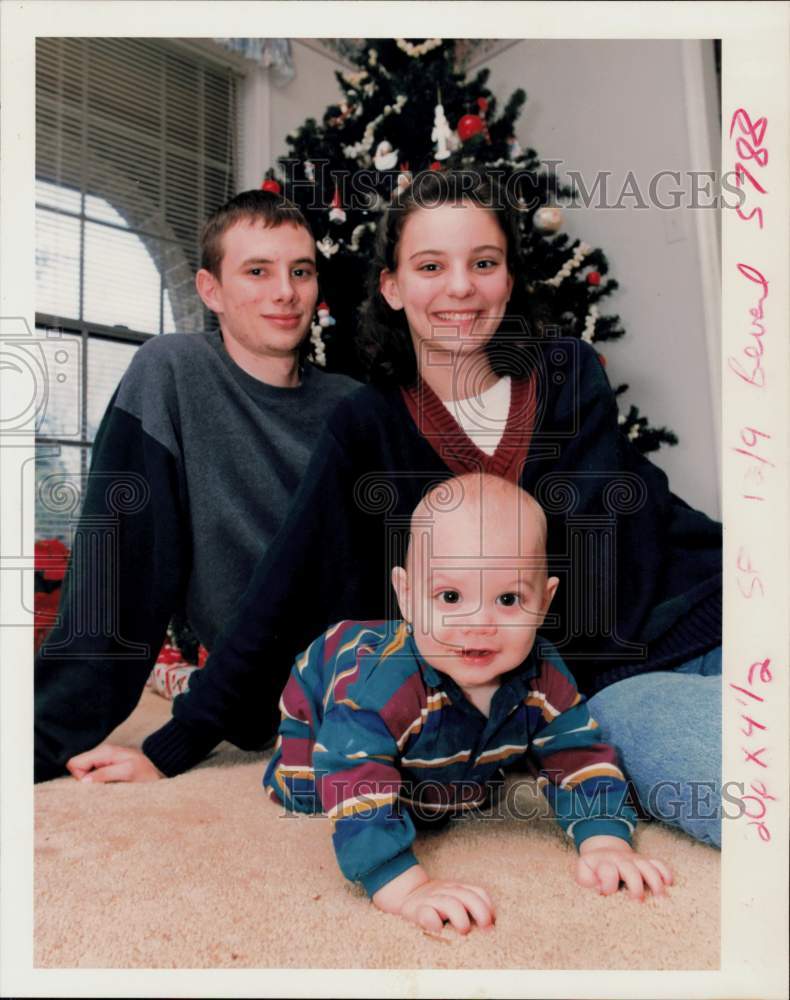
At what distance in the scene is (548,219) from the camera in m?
0.77

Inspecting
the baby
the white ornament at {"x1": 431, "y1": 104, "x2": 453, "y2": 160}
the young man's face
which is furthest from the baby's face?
the white ornament at {"x1": 431, "y1": 104, "x2": 453, "y2": 160}

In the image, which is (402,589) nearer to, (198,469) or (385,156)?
(198,469)

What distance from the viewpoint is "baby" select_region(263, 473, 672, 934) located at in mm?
656

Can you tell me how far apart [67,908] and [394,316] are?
0.66 m

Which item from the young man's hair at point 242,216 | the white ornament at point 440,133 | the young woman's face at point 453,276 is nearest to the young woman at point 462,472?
the young woman's face at point 453,276

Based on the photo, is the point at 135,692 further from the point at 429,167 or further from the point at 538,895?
the point at 429,167

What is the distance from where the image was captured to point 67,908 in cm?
62

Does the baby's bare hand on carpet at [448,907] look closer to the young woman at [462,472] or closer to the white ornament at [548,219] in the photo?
the young woman at [462,472]

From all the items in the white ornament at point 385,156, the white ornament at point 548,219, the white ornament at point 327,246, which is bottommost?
the white ornament at point 327,246

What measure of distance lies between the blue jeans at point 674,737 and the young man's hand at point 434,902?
216 mm

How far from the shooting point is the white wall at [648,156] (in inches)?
28.8

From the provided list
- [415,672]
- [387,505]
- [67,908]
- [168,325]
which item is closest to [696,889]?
[415,672]

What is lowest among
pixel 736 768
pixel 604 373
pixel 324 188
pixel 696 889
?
pixel 696 889

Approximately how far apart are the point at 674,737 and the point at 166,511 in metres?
0.58
